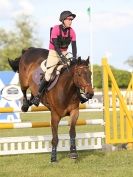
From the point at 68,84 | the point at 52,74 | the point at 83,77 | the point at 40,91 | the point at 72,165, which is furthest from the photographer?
the point at 40,91

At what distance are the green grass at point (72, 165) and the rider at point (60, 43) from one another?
106 centimetres

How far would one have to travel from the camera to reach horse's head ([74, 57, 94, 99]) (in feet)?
24.1

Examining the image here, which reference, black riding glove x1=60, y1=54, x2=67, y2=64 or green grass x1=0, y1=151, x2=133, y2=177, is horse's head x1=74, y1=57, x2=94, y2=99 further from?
green grass x1=0, y1=151, x2=133, y2=177

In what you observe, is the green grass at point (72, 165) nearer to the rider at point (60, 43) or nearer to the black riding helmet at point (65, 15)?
the rider at point (60, 43)

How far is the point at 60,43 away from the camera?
27.0 feet

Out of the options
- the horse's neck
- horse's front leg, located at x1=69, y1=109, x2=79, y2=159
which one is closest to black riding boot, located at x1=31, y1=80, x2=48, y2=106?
the horse's neck

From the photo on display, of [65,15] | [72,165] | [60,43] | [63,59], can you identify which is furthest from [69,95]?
[65,15]

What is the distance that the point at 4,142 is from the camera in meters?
8.88

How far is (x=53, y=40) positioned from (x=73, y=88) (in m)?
0.85

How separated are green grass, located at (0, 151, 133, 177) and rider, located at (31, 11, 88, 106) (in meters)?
1.06

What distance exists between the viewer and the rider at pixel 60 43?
8.00 m

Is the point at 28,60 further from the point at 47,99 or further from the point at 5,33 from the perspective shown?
the point at 5,33

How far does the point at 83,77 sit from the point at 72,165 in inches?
54.9

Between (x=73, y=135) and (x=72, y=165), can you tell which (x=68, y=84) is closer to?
(x=73, y=135)
